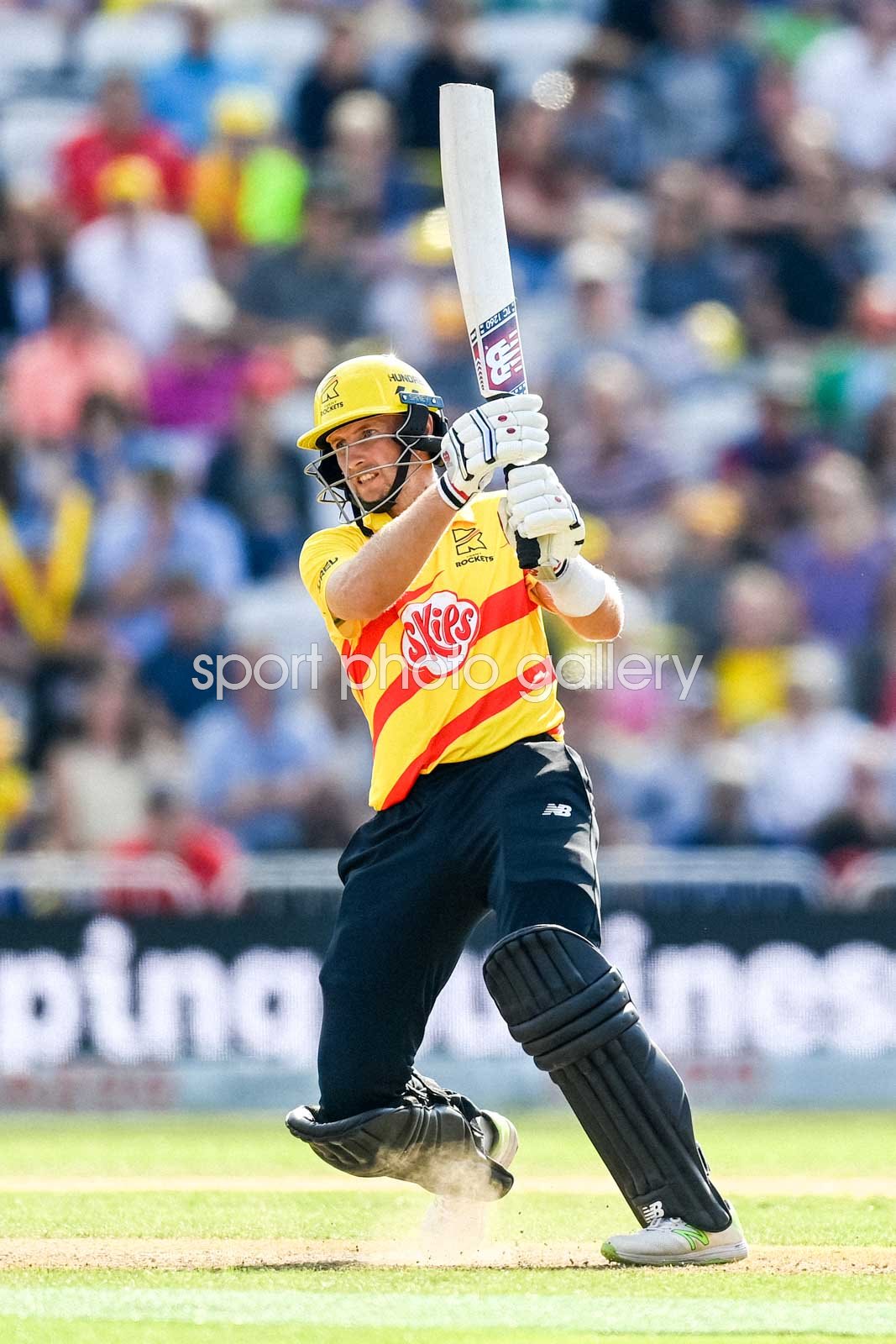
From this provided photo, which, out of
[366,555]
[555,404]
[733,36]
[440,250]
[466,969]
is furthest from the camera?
[733,36]

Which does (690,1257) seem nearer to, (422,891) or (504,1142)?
(504,1142)

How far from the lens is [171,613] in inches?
446

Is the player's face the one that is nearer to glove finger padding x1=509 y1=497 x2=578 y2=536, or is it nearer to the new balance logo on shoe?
glove finger padding x1=509 y1=497 x2=578 y2=536

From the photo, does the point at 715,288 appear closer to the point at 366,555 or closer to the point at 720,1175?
the point at 720,1175

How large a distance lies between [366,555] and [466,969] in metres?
5.03

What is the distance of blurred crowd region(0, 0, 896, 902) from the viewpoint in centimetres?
1101

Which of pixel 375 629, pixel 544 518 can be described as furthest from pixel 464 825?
pixel 544 518

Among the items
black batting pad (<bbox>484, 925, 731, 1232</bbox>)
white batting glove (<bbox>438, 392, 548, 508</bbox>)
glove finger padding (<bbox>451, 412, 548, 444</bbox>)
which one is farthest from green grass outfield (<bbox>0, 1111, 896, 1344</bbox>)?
glove finger padding (<bbox>451, 412, 548, 444</bbox>)

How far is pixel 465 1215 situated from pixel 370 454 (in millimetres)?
2046

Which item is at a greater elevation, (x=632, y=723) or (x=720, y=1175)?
(x=632, y=723)

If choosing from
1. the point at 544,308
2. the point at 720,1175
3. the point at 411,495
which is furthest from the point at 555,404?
the point at 411,495

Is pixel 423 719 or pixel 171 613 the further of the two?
pixel 171 613

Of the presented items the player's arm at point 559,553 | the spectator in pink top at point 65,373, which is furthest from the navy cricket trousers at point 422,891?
the spectator in pink top at point 65,373

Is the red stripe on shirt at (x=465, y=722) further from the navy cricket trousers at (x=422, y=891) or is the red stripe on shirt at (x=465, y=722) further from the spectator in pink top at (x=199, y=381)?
the spectator in pink top at (x=199, y=381)
